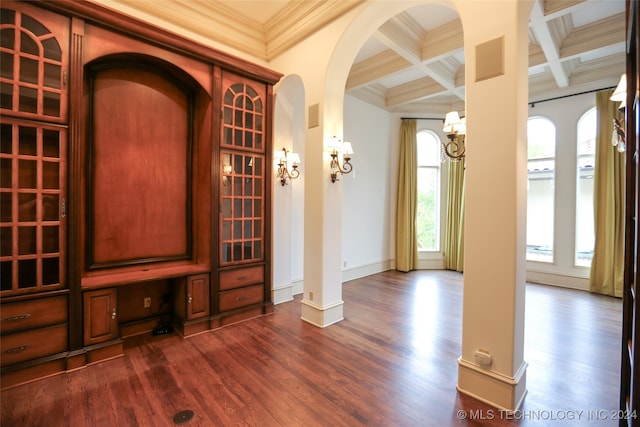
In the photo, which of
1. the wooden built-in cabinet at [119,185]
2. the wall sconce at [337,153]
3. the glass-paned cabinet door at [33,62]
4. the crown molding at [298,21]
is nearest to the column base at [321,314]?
the wooden built-in cabinet at [119,185]

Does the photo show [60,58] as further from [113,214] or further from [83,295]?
[83,295]

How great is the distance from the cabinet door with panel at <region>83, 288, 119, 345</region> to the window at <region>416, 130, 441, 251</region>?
609cm

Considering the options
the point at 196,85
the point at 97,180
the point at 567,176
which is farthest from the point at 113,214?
the point at 567,176

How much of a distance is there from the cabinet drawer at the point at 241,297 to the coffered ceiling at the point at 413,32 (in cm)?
333

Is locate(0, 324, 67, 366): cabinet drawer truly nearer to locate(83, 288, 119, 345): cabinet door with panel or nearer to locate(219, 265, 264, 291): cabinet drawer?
locate(83, 288, 119, 345): cabinet door with panel

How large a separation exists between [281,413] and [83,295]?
209 cm

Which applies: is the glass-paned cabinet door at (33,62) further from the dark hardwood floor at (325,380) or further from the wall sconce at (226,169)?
the dark hardwood floor at (325,380)

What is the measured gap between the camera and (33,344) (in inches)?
95.6

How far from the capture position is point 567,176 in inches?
214

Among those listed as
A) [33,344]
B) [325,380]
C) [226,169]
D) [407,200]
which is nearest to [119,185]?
[226,169]

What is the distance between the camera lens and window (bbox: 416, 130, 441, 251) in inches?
276

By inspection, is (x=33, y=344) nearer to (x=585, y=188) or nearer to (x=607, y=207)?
(x=607, y=207)

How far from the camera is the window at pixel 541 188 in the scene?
5.75 metres

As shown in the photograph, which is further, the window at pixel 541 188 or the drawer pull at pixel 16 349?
the window at pixel 541 188
